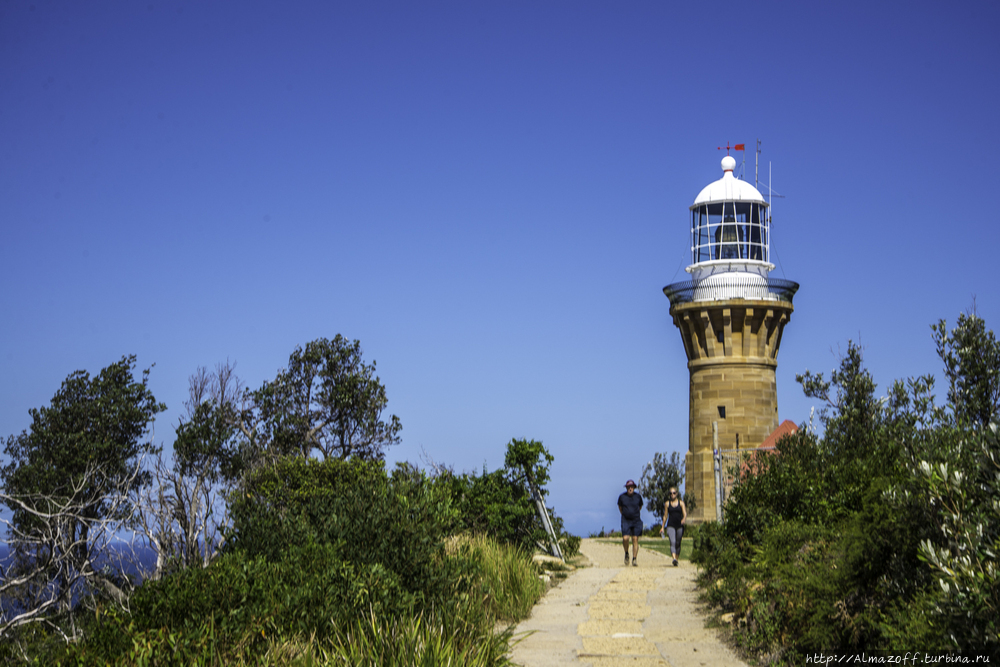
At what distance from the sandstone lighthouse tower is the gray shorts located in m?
12.2

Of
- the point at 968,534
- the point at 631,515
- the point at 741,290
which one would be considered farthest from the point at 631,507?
the point at 741,290

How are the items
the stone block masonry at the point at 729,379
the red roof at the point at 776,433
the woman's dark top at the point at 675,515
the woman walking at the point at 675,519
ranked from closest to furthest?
the woman walking at the point at 675,519, the woman's dark top at the point at 675,515, the red roof at the point at 776,433, the stone block masonry at the point at 729,379

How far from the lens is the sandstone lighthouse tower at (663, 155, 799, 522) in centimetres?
3094

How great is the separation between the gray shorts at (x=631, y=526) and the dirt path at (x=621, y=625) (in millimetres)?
1811

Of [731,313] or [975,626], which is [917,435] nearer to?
[975,626]

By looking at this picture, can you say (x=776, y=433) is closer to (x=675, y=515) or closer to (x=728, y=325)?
(x=728, y=325)

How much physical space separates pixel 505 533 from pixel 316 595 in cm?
892

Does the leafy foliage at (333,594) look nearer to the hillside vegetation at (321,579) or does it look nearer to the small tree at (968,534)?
the hillside vegetation at (321,579)

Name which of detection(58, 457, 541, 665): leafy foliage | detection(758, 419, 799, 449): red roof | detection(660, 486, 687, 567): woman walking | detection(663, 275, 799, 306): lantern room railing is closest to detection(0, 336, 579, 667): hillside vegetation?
detection(58, 457, 541, 665): leafy foliage

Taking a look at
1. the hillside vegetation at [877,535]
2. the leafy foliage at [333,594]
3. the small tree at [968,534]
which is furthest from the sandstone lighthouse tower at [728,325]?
the small tree at [968,534]

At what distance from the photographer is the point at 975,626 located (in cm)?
601

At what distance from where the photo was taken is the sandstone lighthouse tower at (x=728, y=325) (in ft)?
102

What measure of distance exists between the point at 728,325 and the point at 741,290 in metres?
1.30

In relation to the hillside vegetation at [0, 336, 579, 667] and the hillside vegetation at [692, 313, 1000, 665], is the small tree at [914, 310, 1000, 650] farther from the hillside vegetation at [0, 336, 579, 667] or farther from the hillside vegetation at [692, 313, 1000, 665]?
the hillside vegetation at [0, 336, 579, 667]
